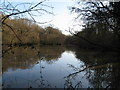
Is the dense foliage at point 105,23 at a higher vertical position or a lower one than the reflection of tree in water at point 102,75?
higher

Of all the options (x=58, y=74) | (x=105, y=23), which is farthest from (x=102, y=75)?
(x=105, y=23)

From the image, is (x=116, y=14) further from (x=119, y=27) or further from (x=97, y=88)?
(x=97, y=88)

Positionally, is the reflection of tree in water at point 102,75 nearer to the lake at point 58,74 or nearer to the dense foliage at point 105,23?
the lake at point 58,74

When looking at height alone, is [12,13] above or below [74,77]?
above

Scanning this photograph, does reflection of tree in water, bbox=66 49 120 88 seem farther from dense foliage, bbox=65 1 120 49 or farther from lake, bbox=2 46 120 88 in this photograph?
dense foliage, bbox=65 1 120 49

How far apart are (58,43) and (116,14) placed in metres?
39.3

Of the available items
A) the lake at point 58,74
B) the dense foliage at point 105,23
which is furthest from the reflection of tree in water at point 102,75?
the dense foliage at point 105,23

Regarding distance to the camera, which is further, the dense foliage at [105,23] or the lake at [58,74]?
the lake at [58,74]

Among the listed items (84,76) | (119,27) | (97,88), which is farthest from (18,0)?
(84,76)

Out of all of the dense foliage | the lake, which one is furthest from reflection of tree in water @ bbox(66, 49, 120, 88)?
the dense foliage

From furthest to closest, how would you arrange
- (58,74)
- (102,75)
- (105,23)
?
(58,74) → (102,75) → (105,23)

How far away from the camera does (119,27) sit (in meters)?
1.46

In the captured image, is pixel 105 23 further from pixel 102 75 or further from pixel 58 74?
pixel 58 74

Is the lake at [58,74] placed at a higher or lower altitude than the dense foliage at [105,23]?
lower
